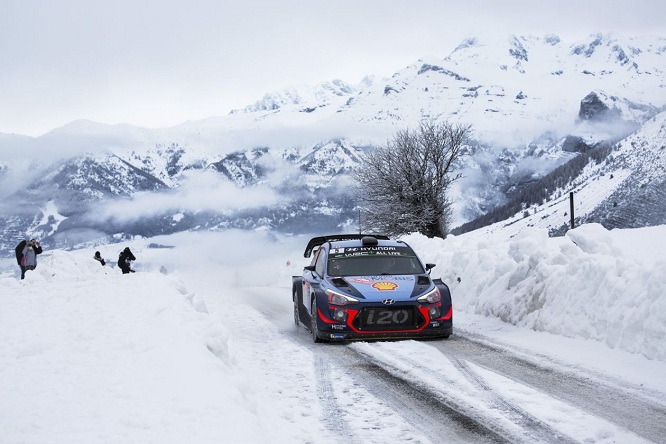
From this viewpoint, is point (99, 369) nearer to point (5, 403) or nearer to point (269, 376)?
point (5, 403)

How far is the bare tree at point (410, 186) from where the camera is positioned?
4588 centimetres

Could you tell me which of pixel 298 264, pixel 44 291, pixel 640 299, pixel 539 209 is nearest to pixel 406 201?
pixel 298 264

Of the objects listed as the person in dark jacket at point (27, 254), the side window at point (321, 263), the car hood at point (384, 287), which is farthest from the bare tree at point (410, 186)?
the car hood at point (384, 287)

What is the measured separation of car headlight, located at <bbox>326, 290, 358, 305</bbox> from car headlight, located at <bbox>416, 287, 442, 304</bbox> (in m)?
1.02

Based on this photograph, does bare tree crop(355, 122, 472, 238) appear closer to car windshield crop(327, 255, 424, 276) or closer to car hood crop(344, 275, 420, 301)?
car windshield crop(327, 255, 424, 276)

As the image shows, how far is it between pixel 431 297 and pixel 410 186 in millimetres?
36374

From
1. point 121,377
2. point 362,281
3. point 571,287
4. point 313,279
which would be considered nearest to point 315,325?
point 362,281

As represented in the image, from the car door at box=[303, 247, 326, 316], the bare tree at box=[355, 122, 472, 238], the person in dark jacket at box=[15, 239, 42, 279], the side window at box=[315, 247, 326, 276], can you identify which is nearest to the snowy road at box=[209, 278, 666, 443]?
the car door at box=[303, 247, 326, 316]

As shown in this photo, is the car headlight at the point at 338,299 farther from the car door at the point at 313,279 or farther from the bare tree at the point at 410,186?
the bare tree at the point at 410,186

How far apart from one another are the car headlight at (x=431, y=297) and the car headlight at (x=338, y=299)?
102cm

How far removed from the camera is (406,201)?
152 ft

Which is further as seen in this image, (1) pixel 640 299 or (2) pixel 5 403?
(1) pixel 640 299

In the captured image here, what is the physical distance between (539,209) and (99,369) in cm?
18723

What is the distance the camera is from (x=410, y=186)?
46.3 meters
